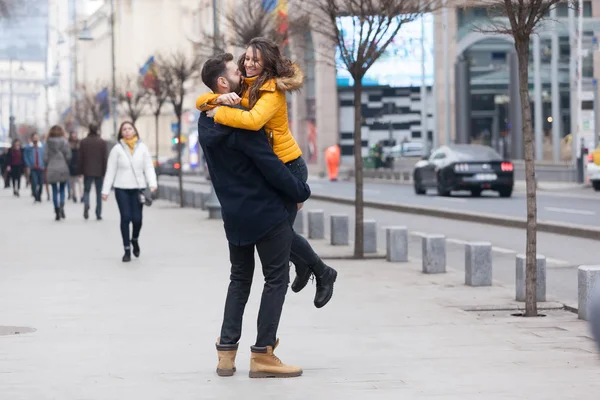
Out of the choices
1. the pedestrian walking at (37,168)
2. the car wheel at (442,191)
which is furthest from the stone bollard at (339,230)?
the pedestrian walking at (37,168)

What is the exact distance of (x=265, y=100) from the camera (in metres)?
7.59

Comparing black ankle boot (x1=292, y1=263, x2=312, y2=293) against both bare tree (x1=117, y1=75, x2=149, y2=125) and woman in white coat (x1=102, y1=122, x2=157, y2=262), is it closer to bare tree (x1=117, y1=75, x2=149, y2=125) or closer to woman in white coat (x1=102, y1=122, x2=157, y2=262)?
woman in white coat (x1=102, y1=122, x2=157, y2=262)

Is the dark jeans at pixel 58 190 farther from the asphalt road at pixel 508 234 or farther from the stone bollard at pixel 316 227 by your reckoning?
the stone bollard at pixel 316 227

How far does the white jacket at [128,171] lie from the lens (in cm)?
1650

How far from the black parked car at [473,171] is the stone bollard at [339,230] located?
17729mm

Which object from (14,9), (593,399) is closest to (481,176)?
(14,9)

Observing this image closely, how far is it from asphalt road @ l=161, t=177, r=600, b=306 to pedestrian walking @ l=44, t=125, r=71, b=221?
17.8 ft

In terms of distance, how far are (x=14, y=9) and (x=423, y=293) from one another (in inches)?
608

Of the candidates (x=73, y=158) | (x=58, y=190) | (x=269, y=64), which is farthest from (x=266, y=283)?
(x=73, y=158)

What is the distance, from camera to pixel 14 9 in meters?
25.7

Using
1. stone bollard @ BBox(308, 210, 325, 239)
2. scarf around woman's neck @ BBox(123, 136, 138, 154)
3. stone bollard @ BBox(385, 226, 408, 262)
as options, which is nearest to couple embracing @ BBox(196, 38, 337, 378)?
stone bollard @ BBox(385, 226, 408, 262)

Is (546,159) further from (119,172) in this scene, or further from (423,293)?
(423,293)

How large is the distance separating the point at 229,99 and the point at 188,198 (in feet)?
85.4

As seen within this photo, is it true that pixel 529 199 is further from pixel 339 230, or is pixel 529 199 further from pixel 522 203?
pixel 522 203
